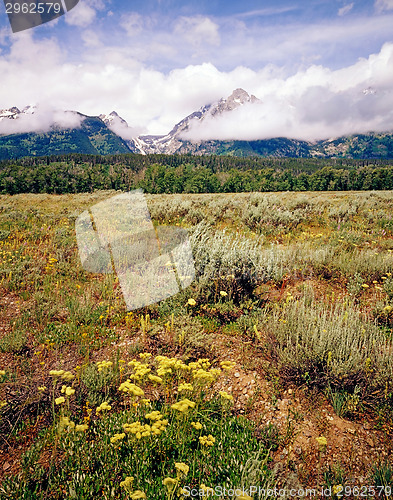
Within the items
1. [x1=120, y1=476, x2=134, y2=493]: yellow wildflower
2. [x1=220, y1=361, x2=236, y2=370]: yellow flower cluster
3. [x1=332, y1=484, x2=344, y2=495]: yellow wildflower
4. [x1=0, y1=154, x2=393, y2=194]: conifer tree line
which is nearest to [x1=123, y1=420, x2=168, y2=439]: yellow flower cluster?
[x1=120, y1=476, x2=134, y2=493]: yellow wildflower

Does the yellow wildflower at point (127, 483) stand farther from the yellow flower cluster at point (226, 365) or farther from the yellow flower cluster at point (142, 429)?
the yellow flower cluster at point (226, 365)

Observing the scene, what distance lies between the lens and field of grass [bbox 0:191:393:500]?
214cm

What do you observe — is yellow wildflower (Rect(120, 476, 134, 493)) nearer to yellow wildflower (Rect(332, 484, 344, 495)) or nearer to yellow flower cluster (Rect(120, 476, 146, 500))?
yellow flower cluster (Rect(120, 476, 146, 500))

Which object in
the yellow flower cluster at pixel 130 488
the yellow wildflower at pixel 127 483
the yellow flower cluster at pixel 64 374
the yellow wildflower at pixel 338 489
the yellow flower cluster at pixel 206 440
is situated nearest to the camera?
the yellow flower cluster at pixel 130 488

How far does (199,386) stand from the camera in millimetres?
2998

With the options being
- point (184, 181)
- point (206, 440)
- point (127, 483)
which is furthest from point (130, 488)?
point (184, 181)

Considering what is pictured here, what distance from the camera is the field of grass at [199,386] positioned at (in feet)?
7.01

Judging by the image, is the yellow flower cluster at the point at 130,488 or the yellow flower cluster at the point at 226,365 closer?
the yellow flower cluster at the point at 130,488

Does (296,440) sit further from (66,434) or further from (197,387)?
(66,434)

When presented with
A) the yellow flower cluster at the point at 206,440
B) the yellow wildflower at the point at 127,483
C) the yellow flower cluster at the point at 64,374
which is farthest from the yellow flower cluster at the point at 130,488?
the yellow flower cluster at the point at 64,374

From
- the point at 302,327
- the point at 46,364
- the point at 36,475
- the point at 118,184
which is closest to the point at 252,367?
the point at 302,327

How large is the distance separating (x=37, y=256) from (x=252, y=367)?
6417 mm

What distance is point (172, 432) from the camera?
2.45 m

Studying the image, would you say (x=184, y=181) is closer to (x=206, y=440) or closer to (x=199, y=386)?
(x=199, y=386)
